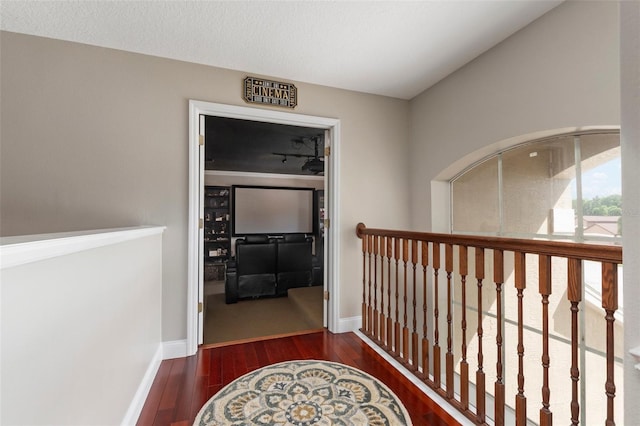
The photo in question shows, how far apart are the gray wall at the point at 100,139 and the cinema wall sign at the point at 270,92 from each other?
0.32 ft

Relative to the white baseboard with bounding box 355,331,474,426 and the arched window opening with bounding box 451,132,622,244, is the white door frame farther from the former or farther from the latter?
the arched window opening with bounding box 451,132,622,244

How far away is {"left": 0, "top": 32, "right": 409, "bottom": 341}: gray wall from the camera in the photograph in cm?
196

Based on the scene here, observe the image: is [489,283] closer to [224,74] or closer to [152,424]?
[152,424]

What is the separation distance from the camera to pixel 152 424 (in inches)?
59.4

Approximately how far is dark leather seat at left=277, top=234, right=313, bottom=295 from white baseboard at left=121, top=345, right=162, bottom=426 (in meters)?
3.00

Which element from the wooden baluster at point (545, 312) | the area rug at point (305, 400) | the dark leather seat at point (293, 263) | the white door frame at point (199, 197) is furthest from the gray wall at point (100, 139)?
the dark leather seat at point (293, 263)

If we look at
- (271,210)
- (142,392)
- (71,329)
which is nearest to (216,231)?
(271,210)

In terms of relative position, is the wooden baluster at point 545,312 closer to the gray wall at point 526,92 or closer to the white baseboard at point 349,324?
the gray wall at point 526,92

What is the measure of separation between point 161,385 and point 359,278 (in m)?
1.84

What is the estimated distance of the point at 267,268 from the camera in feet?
16.3

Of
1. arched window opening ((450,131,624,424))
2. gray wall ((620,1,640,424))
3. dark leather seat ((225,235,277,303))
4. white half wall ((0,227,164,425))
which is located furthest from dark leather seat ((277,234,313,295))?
gray wall ((620,1,640,424))

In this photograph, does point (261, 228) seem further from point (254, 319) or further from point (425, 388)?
point (425, 388)

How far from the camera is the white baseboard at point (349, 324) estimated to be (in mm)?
2734

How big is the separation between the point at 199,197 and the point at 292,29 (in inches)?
58.7
